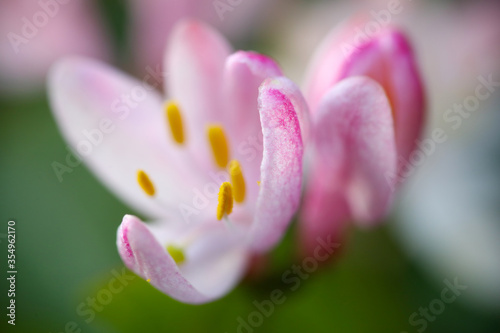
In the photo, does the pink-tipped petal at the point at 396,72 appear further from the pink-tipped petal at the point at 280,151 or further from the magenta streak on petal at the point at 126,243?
the magenta streak on petal at the point at 126,243

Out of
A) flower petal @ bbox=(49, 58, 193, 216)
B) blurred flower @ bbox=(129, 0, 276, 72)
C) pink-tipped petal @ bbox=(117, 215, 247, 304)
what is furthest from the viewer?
blurred flower @ bbox=(129, 0, 276, 72)

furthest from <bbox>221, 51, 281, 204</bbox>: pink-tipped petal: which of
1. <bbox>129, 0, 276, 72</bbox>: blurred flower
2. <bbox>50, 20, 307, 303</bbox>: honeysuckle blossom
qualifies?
<bbox>129, 0, 276, 72</bbox>: blurred flower

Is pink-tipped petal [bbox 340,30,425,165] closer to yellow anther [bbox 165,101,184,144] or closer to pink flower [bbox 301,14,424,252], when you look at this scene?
pink flower [bbox 301,14,424,252]

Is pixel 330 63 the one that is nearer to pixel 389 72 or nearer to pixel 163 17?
pixel 389 72

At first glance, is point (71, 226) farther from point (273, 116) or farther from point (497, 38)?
point (497, 38)

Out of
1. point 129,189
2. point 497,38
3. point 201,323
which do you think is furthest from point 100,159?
point 497,38

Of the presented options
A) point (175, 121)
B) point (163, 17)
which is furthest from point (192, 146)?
point (163, 17)

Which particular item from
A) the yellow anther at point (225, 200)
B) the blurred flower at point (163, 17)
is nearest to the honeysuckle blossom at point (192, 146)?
the yellow anther at point (225, 200)
